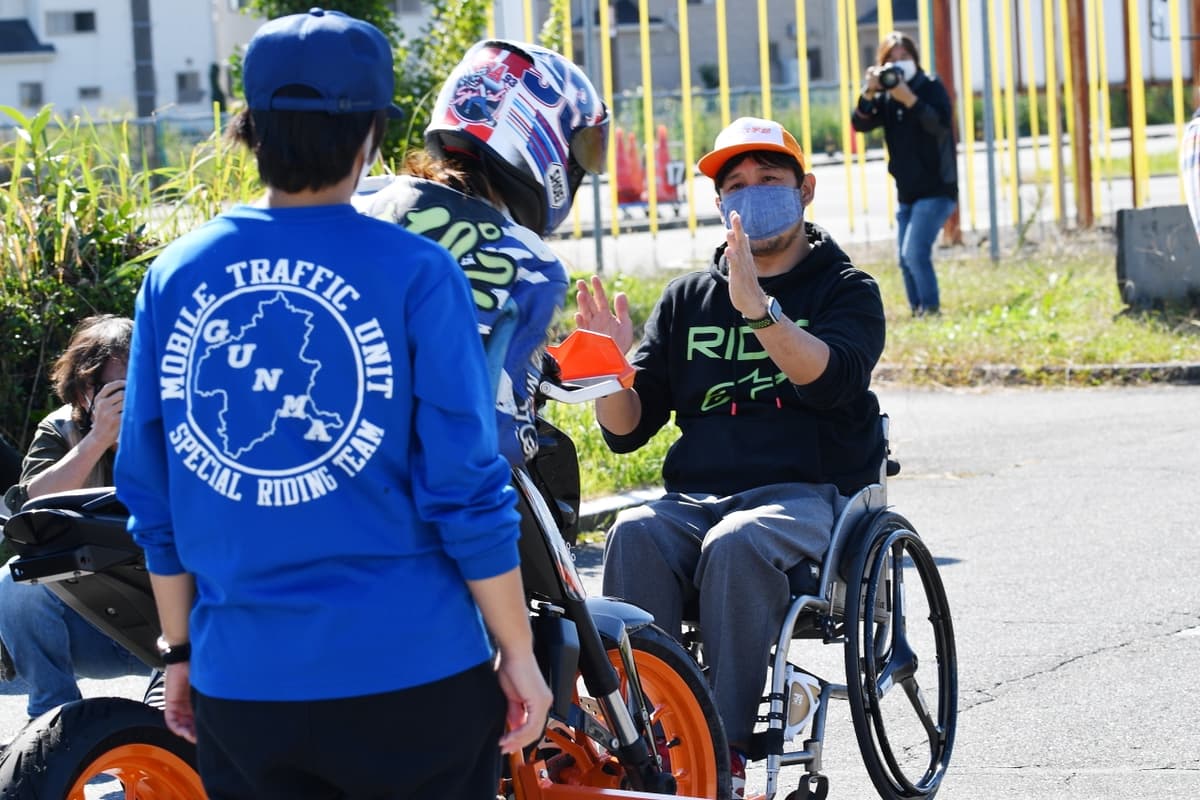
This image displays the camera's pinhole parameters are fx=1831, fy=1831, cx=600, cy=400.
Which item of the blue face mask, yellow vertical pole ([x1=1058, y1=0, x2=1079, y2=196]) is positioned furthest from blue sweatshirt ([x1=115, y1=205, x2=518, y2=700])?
yellow vertical pole ([x1=1058, y1=0, x2=1079, y2=196])

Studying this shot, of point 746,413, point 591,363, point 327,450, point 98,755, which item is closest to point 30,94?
point 746,413

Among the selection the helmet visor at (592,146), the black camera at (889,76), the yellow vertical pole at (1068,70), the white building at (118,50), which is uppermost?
the white building at (118,50)

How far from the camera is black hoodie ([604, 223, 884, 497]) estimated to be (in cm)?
438

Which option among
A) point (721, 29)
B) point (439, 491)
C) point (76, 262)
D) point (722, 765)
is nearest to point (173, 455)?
point (439, 491)

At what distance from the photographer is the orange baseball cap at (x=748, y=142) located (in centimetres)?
450

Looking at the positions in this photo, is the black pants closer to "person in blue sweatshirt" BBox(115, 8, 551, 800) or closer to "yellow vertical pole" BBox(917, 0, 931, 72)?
"person in blue sweatshirt" BBox(115, 8, 551, 800)

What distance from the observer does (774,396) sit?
4.39m

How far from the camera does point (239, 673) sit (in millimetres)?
2303

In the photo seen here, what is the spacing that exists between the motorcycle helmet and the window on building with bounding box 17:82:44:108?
59936 millimetres

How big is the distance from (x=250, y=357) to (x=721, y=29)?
1296cm

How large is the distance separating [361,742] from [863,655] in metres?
2.04

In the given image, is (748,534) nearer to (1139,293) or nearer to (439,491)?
(439,491)

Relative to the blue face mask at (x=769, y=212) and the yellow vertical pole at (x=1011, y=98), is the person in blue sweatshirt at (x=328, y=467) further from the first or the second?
the yellow vertical pole at (x=1011, y=98)

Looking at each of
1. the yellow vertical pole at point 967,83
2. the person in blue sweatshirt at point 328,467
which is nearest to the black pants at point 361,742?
the person in blue sweatshirt at point 328,467
